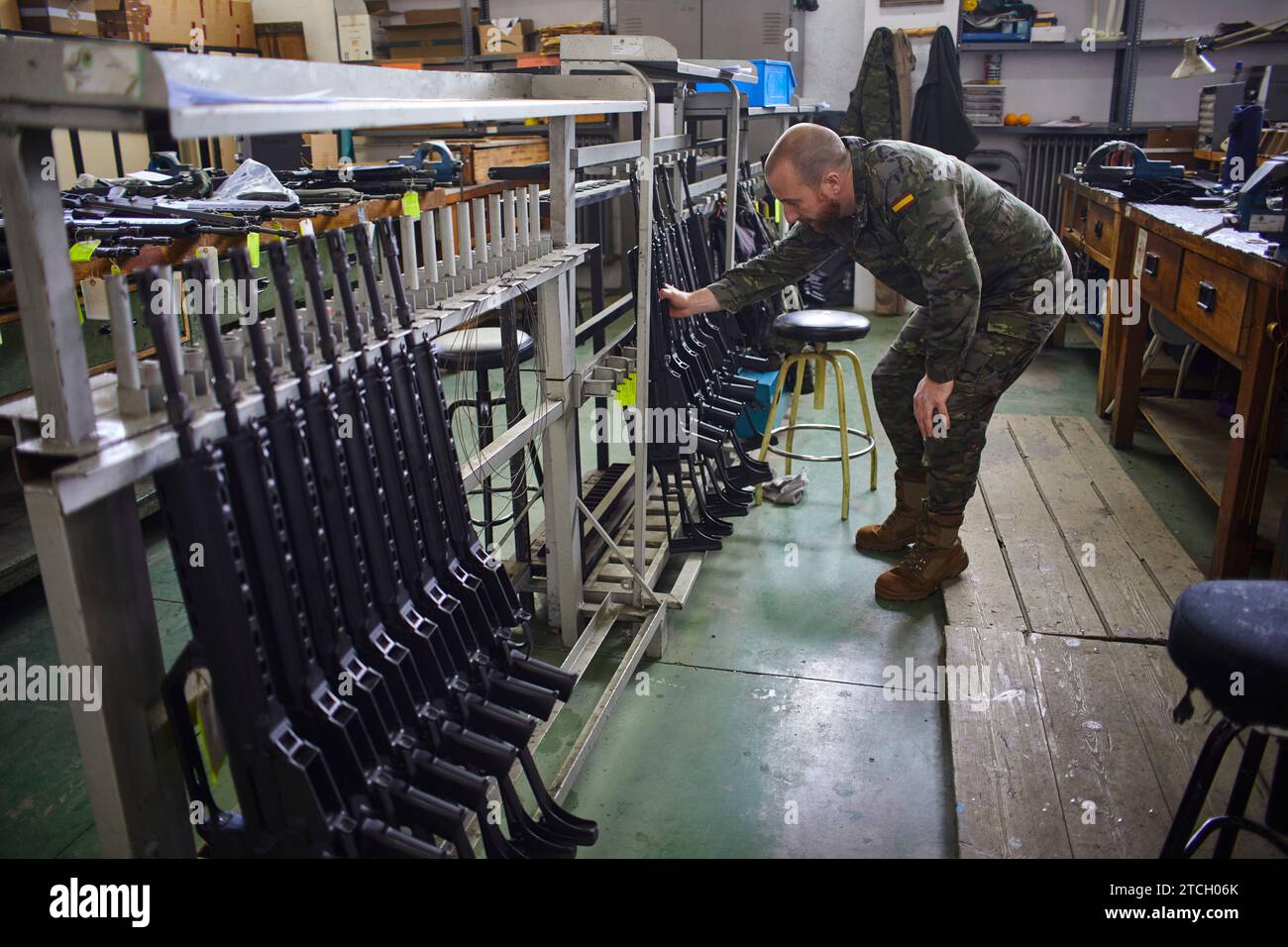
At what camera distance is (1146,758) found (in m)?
1.96

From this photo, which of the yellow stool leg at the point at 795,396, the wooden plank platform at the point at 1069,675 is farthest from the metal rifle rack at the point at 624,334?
the yellow stool leg at the point at 795,396

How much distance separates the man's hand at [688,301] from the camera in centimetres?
268

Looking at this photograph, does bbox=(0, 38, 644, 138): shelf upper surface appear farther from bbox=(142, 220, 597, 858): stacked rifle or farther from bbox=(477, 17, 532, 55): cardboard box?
bbox=(477, 17, 532, 55): cardboard box

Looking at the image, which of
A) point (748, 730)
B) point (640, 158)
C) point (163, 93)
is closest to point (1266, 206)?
point (640, 158)

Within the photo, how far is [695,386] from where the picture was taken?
2.92 metres

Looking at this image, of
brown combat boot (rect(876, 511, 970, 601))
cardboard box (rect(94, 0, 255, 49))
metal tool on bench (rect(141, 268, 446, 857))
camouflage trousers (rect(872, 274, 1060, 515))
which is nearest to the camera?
metal tool on bench (rect(141, 268, 446, 857))

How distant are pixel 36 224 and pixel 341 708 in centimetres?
64

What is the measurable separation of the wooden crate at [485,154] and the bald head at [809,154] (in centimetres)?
217

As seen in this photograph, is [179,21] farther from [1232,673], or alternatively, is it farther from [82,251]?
[1232,673]

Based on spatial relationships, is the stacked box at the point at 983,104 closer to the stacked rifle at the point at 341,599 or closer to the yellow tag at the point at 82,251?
the yellow tag at the point at 82,251

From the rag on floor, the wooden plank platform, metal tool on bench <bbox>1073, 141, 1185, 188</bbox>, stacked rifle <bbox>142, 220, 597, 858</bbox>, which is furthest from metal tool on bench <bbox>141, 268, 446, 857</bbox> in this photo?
metal tool on bench <bbox>1073, 141, 1185, 188</bbox>

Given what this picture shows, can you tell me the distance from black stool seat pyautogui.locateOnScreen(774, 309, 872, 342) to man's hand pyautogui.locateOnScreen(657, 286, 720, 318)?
21.3 inches

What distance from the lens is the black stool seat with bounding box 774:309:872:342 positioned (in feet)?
10.4
